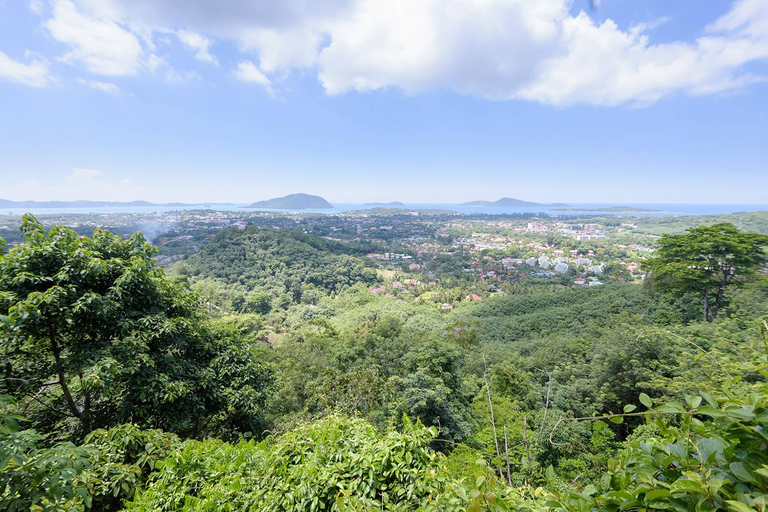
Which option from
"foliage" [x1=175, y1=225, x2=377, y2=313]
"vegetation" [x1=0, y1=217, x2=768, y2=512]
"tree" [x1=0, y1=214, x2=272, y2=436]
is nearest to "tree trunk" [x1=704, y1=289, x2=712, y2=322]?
"vegetation" [x1=0, y1=217, x2=768, y2=512]

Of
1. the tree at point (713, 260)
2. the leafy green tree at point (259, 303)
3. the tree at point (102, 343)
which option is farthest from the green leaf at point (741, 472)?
the leafy green tree at point (259, 303)

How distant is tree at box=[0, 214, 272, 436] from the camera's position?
10.5 ft

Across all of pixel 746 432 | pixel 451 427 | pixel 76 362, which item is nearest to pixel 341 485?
pixel 746 432

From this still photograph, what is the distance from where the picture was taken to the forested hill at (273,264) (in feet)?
132

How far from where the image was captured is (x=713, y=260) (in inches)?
416

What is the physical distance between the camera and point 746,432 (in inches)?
29.3

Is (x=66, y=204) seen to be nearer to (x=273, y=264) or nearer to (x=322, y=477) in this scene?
(x=273, y=264)

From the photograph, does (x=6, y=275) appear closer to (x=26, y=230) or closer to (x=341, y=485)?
(x=26, y=230)

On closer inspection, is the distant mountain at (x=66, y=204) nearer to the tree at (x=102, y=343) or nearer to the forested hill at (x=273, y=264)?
the forested hill at (x=273, y=264)

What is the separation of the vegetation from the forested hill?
2998cm

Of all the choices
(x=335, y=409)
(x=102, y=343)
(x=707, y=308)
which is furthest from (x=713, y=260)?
(x=102, y=343)

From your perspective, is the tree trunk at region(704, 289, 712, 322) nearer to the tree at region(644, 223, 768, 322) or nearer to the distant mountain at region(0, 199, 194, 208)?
the tree at region(644, 223, 768, 322)

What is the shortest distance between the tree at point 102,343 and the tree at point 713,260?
613 inches

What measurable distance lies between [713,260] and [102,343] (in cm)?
1746
